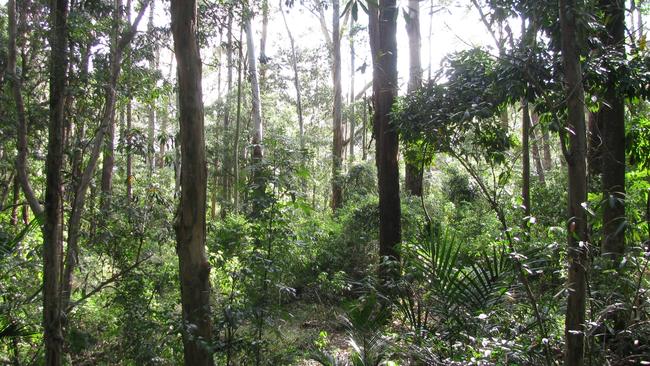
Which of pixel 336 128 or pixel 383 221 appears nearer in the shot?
pixel 383 221

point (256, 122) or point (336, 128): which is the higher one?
point (336, 128)

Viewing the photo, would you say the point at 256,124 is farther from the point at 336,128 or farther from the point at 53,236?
the point at 53,236

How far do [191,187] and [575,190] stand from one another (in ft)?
10.2

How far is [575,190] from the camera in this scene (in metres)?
2.81

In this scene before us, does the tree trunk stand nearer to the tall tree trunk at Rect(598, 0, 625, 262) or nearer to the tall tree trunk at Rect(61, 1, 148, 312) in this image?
the tall tree trunk at Rect(61, 1, 148, 312)

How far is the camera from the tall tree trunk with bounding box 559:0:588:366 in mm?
2797

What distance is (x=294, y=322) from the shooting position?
7.80 meters

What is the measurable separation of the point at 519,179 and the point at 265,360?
11.2 metres

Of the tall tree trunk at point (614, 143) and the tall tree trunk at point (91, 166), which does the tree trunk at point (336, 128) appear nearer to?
the tall tree trunk at point (91, 166)

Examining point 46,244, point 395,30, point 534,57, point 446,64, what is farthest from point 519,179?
point 46,244

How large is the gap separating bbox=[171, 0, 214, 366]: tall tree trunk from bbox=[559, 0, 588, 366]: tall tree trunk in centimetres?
298

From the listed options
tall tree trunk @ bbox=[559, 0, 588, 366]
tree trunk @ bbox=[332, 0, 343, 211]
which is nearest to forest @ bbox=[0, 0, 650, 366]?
tall tree trunk @ bbox=[559, 0, 588, 366]

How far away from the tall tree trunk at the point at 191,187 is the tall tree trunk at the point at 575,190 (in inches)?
117

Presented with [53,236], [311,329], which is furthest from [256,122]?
[53,236]
